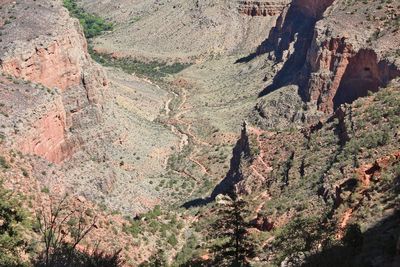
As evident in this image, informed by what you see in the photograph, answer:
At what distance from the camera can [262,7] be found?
114000 mm

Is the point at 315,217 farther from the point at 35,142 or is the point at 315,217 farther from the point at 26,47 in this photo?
the point at 26,47

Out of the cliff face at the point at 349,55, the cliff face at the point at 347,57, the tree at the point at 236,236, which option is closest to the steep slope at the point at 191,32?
the cliff face at the point at 347,57

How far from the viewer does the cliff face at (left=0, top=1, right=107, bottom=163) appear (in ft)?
152

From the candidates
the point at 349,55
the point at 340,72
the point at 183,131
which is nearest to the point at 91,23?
the point at 183,131

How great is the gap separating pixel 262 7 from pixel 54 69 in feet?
227

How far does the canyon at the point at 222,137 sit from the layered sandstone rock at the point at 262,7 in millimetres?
16766

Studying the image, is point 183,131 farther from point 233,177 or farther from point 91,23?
point 91,23

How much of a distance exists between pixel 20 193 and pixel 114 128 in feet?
82.4

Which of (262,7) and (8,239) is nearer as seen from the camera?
(8,239)

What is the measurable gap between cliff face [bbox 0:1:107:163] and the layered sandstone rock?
57903 millimetres

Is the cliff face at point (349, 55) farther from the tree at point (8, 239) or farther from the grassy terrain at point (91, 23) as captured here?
the grassy terrain at point (91, 23)

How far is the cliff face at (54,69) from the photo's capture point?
46.3 metres

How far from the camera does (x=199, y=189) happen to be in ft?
190

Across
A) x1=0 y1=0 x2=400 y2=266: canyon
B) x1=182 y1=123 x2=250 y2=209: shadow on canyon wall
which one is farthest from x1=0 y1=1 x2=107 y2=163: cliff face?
x1=182 y1=123 x2=250 y2=209: shadow on canyon wall
